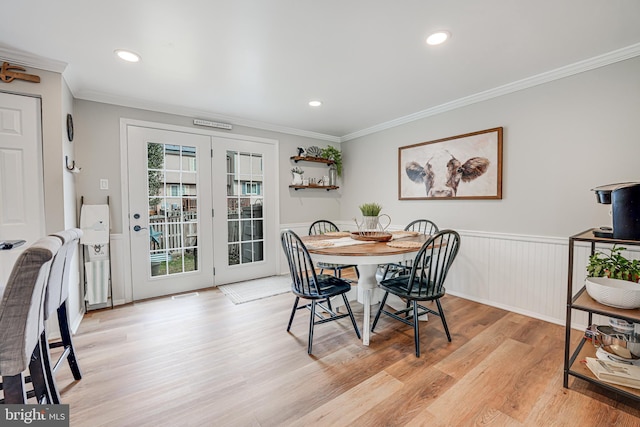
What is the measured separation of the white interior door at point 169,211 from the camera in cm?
323

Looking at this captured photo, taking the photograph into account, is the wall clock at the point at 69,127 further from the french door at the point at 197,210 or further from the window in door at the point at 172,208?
the window in door at the point at 172,208

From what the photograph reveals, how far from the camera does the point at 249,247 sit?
13.5ft

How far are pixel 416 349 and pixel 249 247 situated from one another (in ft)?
9.06

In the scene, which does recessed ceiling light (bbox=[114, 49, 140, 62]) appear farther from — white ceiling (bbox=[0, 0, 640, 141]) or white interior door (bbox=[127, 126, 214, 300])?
white interior door (bbox=[127, 126, 214, 300])

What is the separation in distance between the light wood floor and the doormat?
23.7 inches

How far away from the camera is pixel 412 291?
2207 mm

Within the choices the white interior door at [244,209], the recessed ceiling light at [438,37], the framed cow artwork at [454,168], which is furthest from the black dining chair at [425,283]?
the white interior door at [244,209]

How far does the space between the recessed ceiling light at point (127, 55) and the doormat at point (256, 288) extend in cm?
253

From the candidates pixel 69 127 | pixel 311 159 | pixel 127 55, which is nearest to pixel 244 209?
pixel 311 159

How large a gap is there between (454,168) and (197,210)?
10.8 feet

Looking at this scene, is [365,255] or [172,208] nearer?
[365,255]

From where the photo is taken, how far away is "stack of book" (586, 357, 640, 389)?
152cm

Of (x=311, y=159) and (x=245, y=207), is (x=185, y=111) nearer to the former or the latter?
(x=245, y=207)

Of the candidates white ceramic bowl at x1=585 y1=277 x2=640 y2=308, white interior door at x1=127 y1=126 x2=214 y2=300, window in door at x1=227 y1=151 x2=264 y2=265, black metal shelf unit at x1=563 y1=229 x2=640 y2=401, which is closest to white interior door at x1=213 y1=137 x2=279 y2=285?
window in door at x1=227 y1=151 x2=264 y2=265
